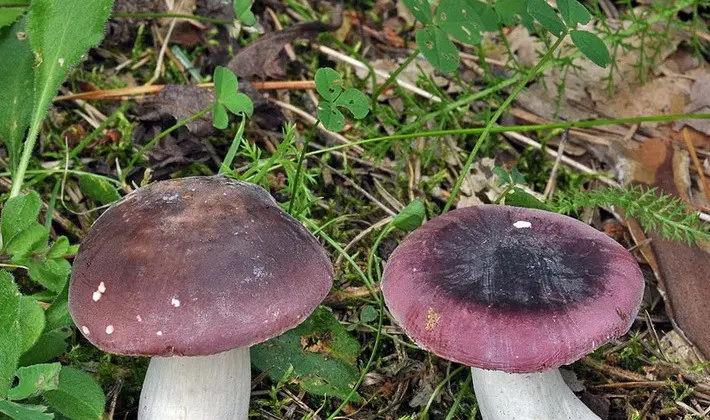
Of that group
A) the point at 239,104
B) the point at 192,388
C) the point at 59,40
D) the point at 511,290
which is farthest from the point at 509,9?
the point at 192,388

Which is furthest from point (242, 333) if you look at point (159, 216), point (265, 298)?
point (159, 216)

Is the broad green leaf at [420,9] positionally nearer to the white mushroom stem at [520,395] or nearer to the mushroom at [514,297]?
the mushroom at [514,297]

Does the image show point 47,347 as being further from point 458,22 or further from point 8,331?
point 458,22

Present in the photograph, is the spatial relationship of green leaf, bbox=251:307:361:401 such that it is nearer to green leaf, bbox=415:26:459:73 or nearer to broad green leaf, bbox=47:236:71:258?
broad green leaf, bbox=47:236:71:258

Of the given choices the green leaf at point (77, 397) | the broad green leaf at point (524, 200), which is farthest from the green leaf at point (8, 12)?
the broad green leaf at point (524, 200)

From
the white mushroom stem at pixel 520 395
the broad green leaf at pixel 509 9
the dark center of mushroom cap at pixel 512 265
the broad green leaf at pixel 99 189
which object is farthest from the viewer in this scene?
the broad green leaf at pixel 509 9

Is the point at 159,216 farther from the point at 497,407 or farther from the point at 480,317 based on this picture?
the point at 497,407
